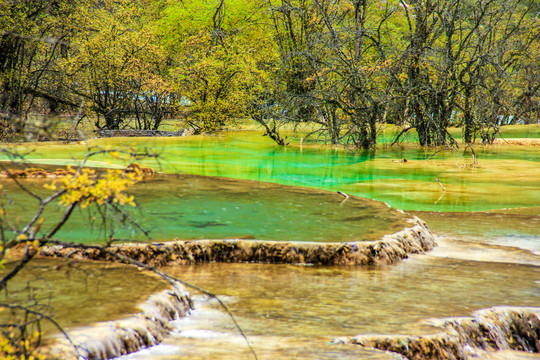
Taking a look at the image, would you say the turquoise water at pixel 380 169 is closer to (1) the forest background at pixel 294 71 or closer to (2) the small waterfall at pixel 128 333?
(1) the forest background at pixel 294 71

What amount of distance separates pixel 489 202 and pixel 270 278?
726cm

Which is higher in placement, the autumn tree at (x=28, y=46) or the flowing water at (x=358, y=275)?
the autumn tree at (x=28, y=46)

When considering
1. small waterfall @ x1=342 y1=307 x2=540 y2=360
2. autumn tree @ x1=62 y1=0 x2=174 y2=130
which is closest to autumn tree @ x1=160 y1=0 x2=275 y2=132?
autumn tree @ x1=62 y1=0 x2=174 y2=130

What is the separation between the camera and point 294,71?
29062mm

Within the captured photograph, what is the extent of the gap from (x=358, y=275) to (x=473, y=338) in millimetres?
2019

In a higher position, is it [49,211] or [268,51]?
[268,51]

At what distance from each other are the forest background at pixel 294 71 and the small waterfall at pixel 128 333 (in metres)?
14.4

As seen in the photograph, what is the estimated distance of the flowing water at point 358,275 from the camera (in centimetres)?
519

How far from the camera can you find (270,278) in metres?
7.13

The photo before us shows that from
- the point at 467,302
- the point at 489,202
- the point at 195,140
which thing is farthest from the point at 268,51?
the point at 467,302

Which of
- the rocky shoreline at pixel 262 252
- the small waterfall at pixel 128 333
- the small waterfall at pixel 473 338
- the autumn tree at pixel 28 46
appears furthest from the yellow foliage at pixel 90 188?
the autumn tree at pixel 28 46

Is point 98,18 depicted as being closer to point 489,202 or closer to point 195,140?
point 195,140

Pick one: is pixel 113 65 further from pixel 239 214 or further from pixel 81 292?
pixel 81 292

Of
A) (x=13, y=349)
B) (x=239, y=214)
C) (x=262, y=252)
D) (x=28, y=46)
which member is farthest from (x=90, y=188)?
(x=28, y=46)
